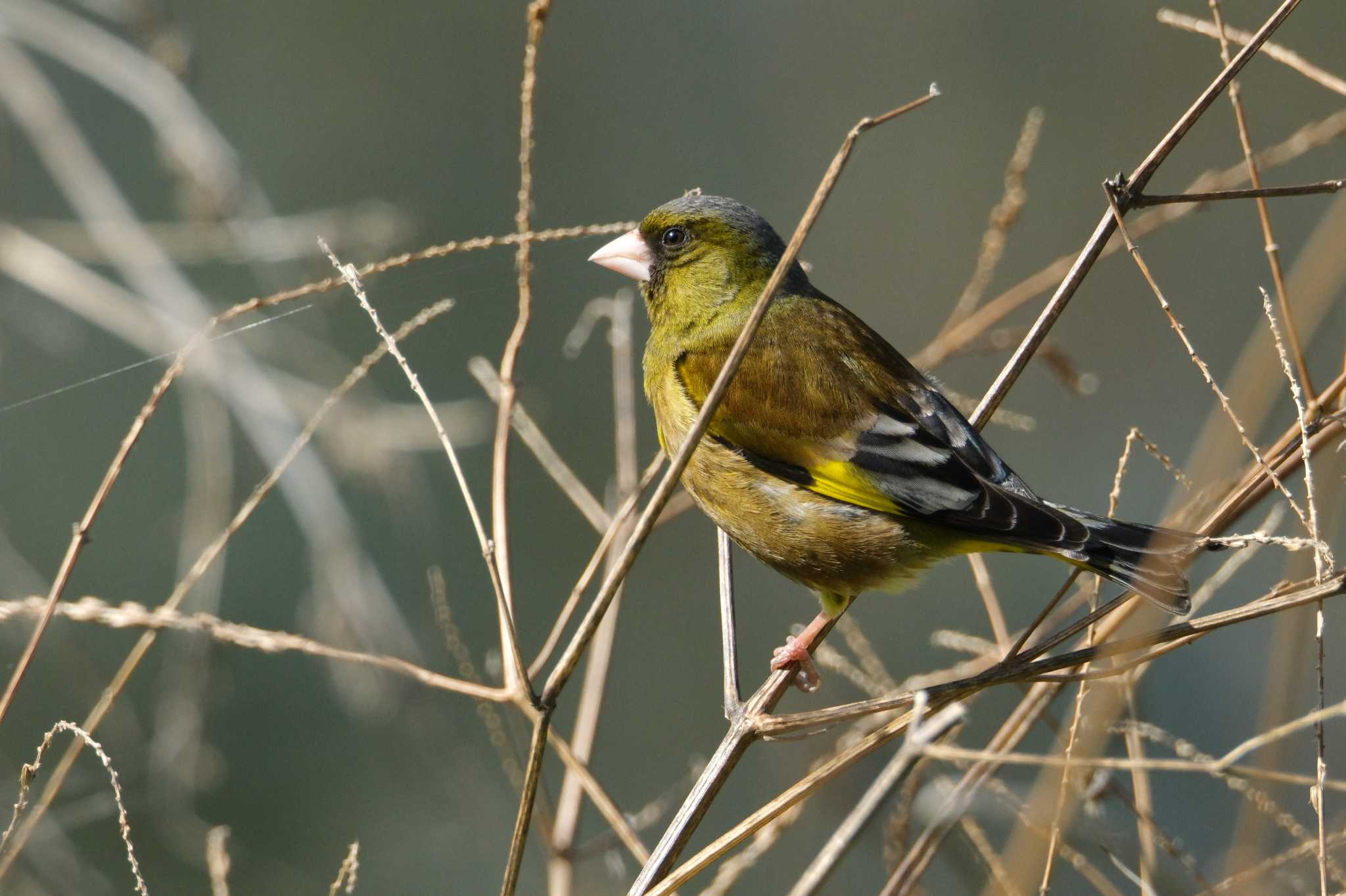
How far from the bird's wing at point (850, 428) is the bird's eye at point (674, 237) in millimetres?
466

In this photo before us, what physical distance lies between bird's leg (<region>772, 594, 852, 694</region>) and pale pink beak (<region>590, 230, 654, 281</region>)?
100cm

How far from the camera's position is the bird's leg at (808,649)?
2.90 meters

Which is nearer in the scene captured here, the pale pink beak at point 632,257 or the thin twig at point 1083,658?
the thin twig at point 1083,658

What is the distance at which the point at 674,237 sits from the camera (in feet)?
10.9

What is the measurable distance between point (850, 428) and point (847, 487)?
13cm

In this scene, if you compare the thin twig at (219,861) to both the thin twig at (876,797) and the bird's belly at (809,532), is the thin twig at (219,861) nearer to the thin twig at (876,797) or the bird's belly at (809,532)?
the thin twig at (876,797)

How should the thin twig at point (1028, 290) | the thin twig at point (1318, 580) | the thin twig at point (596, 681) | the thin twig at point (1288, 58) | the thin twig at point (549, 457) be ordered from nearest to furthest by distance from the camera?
the thin twig at point (1318, 580)
the thin twig at point (1288, 58)
the thin twig at point (596, 681)
the thin twig at point (549, 457)
the thin twig at point (1028, 290)

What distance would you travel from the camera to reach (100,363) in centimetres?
586

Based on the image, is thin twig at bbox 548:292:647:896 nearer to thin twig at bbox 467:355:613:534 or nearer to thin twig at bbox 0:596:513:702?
thin twig at bbox 467:355:613:534

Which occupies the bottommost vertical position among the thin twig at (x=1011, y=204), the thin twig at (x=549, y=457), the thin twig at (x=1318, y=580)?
the thin twig at (x=1318, y=580)

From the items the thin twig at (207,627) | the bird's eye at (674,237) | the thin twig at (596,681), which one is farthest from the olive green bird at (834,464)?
the thin twig at (207,627)

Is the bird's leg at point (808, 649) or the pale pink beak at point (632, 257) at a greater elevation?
the pale pink beak at point (632, 257)

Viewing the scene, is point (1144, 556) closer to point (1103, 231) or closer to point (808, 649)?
point (1103, 231)

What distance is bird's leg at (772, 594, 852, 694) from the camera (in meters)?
2.90
